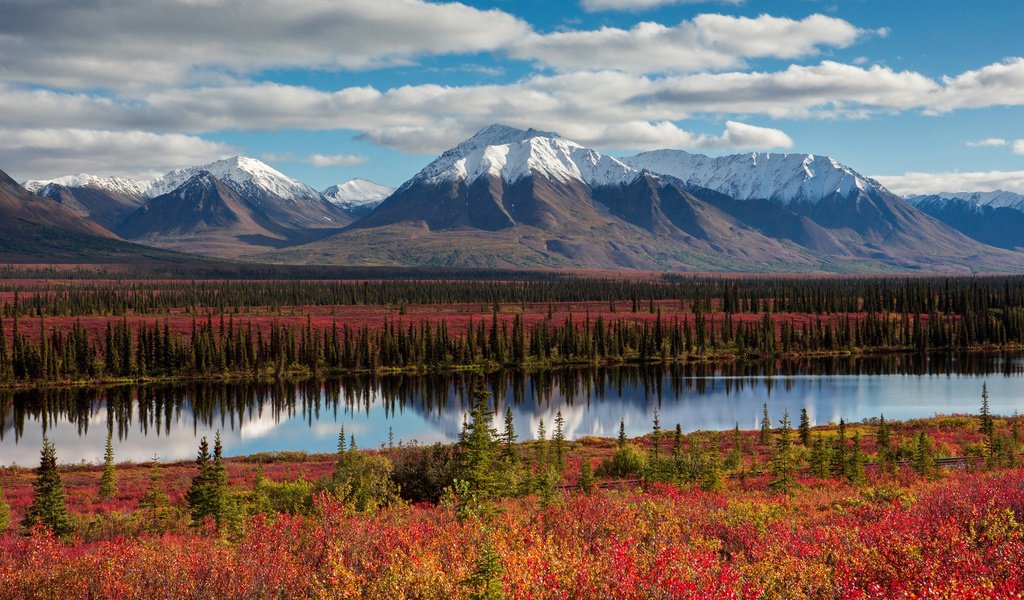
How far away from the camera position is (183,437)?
87000mm

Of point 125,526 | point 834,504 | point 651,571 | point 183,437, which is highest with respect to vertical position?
point 651,571

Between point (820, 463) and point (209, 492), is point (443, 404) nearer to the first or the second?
point (820, 463)

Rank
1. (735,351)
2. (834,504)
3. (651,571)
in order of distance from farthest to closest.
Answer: (735,351) < (834,504) < (651,571)

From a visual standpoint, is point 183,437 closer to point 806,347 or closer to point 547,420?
point 547,420

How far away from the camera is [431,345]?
149 metres

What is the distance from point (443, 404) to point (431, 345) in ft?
139

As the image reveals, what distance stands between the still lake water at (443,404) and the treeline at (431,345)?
10.9 metres

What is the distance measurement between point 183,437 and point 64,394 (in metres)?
42.8

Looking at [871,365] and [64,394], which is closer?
[64,394]

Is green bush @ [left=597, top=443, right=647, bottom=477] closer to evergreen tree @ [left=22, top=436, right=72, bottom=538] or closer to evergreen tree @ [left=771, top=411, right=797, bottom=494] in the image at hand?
evergreen tree @ [left=771, top=411, right=797, bottom=494]

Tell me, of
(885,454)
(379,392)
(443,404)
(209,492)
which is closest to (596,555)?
(209,492)

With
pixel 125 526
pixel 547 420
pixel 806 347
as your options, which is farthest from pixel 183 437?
pixel 806 347

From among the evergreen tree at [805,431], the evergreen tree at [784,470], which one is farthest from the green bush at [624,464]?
the evergreen tree at [805,431]

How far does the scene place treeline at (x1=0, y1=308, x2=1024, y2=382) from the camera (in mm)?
136500
